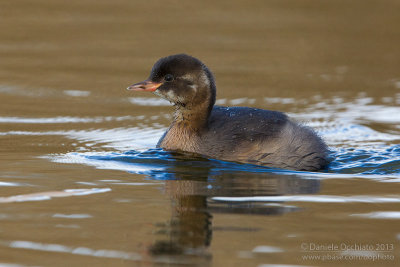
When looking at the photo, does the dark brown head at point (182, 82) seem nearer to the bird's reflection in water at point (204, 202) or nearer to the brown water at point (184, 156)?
the brown water at point (184, 156)

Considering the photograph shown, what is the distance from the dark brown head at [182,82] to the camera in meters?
8.73

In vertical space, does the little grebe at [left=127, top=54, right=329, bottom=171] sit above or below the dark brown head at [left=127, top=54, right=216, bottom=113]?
below

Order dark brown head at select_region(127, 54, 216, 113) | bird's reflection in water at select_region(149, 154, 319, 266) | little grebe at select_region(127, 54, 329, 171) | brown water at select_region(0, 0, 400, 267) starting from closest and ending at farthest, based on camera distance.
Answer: bird's reflection in water at select_region(149, 154, 319, 266)
brown water at select_region(0, 0, 400, 267)
little grebe at select_region(127, 54, 329, 171)
dark brown head at select_region(127, 54, 216, 113)

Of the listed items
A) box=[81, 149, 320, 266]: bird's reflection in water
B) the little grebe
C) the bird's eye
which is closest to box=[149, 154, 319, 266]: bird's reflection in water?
box=[81, 149, 320, 266]: bird's reflection in water

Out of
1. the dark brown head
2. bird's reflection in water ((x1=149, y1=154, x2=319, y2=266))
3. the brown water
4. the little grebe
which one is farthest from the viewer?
the dark brown head

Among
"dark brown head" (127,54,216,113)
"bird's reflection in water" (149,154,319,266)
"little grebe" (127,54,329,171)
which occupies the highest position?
"dark brown head" (127,54,216,113)

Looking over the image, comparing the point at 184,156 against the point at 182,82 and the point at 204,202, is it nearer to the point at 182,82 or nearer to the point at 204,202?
the point at 182,82

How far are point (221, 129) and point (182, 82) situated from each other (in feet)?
2.31

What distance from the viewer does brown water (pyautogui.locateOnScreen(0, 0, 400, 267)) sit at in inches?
218

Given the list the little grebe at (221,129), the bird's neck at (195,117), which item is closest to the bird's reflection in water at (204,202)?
the little grebe at (221,129)

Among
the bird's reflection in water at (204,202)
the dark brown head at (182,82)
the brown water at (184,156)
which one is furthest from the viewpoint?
the dark brown head at (182,82)

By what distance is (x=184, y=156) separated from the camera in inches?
333

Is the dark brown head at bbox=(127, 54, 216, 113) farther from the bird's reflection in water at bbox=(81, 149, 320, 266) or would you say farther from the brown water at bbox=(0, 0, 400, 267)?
the brown water at bbox=(0, 0, 400, 267)

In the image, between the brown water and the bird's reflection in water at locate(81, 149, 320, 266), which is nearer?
the bird's reflection in water at locate(81, 149, 320, 266)
